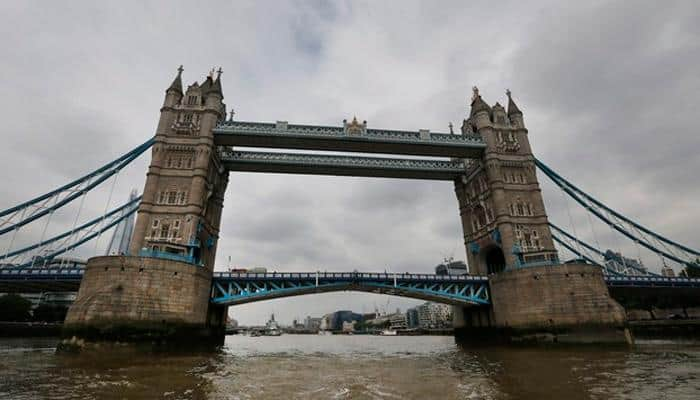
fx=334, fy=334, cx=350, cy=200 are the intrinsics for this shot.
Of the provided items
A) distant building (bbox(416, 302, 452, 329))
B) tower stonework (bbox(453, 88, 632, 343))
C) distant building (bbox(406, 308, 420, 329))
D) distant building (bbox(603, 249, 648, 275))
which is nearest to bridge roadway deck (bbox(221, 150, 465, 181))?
tower stonework (bbox(453, 88, 632, 343))

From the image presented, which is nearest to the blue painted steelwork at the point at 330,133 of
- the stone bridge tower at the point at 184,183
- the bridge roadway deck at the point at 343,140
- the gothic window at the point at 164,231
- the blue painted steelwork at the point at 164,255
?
the bridge roadway deck at the point at 343,140

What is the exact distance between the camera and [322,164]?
41812 millimetres

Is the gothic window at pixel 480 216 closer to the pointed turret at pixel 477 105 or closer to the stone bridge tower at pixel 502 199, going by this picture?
the stone bridge tower at pixel 502 199

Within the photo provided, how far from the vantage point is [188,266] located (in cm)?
2941

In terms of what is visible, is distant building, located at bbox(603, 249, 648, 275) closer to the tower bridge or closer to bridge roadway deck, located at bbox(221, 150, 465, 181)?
the tower bridge

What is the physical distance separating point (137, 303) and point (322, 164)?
2407 centimetres

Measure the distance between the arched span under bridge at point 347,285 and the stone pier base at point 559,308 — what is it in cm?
373

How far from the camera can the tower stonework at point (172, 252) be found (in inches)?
977

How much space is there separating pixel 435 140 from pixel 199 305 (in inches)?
1233

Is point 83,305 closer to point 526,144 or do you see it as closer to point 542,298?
point 542,298

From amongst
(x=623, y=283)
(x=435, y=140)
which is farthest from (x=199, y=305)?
(x=623, y=283)

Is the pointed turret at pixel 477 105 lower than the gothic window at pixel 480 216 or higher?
higher

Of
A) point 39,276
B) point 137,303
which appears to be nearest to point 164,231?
point 137,303

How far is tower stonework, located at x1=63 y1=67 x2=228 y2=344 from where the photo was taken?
2483 cm
